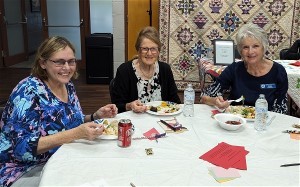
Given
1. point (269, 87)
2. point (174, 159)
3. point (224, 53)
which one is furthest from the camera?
point (224, 53)

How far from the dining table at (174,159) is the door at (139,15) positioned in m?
3.51

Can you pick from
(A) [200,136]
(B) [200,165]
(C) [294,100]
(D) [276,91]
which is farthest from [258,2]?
(B) [200,165]

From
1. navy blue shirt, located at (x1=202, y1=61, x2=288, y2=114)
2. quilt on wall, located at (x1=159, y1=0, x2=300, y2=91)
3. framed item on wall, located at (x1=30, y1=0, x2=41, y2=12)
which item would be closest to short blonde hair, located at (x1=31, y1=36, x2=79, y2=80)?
navy blue shirt, located at (x1=202, y1=61, x2=288, y2=114)

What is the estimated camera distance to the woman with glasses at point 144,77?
2318mm

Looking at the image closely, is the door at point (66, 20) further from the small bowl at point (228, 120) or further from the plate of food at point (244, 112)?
the small bowl at point (228, 120)

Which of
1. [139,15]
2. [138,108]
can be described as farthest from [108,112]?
[139,15]

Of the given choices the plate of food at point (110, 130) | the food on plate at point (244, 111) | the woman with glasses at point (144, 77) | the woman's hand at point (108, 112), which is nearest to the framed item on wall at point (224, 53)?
the woman with glasses at point (144, 77)

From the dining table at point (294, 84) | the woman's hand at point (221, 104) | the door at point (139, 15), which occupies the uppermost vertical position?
the door at point (139, 15)

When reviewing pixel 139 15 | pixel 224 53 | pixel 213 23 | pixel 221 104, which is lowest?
pixel 221 104

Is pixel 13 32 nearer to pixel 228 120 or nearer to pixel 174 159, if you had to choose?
pixel 228 120

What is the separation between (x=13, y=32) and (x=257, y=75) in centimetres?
583

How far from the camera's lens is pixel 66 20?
6582 mm

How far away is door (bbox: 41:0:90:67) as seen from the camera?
6402 millimetres

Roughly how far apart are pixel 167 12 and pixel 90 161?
3686 mm
